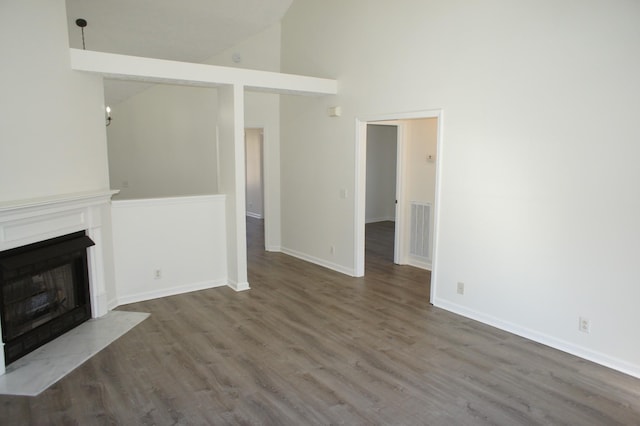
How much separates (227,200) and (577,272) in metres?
3.72

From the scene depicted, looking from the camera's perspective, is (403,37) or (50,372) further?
(403,37)

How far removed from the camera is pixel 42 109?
140 inches

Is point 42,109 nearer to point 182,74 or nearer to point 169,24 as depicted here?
point 182,74

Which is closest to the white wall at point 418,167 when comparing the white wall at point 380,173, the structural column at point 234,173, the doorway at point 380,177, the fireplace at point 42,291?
the structural column at point 234,173

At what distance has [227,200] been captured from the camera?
206 inches

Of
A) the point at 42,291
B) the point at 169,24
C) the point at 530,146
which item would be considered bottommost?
the point at 42,291

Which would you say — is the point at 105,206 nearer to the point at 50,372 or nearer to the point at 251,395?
the point at 50,372

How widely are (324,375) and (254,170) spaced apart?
8.08 meters

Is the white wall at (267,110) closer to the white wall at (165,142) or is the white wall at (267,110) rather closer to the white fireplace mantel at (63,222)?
the white wall at (165,142)

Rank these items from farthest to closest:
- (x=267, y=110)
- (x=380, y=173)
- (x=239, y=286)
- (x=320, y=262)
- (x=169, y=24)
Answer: (x=380, y=173) < (x=267, y=110) < (x=320, y=262) < (x=169, y=24) < (x=239, y=286)

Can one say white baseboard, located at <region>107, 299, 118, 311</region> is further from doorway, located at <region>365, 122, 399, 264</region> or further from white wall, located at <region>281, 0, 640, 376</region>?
doorway, located at <region>365, 122, 399, 264</region>

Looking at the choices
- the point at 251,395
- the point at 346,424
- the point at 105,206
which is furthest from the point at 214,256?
the point at 346,424

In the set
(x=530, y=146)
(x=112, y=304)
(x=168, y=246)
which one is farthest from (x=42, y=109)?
(x=530, y=146)

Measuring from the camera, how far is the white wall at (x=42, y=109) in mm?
3262
